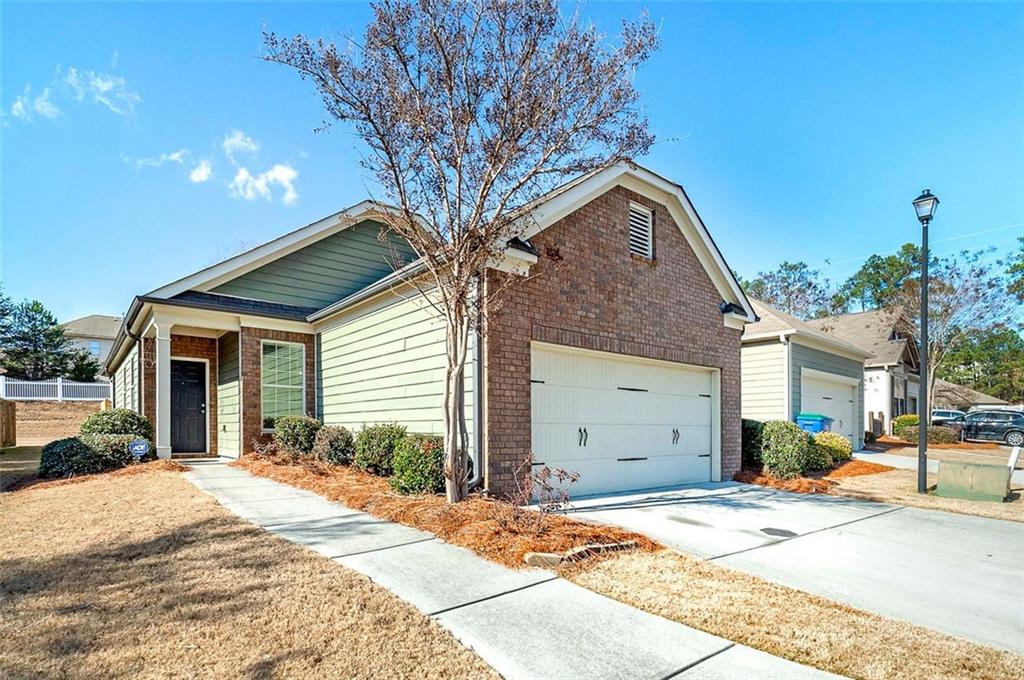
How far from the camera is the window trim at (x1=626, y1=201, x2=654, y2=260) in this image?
1005cm

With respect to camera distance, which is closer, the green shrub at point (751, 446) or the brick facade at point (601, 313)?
the brick facade at point (601, 313)

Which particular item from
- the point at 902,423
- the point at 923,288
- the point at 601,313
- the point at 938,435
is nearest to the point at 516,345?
the point at 601,313

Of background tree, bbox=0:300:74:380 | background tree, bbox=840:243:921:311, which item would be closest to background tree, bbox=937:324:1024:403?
background tree, bbox=840:243:921:311

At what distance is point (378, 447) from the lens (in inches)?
346

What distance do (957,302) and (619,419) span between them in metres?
27.0

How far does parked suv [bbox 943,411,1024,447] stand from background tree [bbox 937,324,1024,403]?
889 inches

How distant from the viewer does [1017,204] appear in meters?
15.3

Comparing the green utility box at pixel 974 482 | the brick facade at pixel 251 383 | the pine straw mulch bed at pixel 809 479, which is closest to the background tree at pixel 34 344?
the brick facade at pixel 251 383

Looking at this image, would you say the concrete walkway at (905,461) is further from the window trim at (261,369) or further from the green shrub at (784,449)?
the window trim at (261,369)

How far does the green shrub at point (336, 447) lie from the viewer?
33.4 feet

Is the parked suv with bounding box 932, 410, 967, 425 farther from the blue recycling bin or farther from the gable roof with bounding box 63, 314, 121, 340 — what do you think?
the gable roof with bounding box 63, 314, 121, 340

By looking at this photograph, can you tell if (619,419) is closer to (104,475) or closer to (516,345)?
(516,345)

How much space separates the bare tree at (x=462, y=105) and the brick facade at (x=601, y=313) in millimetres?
719

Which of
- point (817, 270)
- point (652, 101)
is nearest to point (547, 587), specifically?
point (652, 101)
